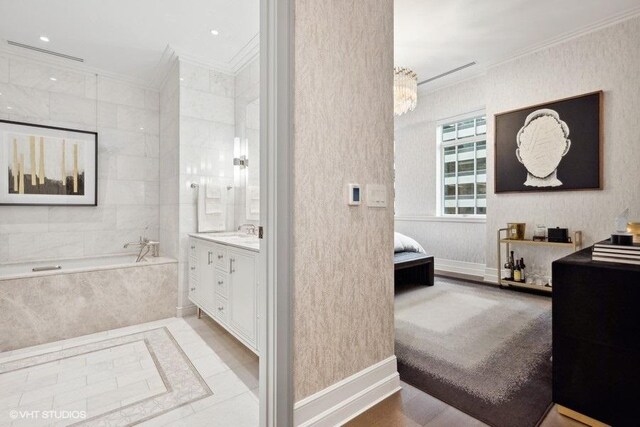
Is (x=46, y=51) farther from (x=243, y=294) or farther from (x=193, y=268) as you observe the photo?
(x=243, y=294)

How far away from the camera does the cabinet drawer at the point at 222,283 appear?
2.38 metres

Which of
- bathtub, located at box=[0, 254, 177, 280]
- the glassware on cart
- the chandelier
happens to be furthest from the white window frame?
bathtub, located at box=[0, 254, 177, 280]

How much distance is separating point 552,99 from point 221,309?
4.32 metres

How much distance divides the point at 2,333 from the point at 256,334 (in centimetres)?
216

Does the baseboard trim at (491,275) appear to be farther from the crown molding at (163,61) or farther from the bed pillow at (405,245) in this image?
the crown molding at (163,61)

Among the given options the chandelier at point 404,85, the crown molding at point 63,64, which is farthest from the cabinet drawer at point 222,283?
the crown molding at point 63,64

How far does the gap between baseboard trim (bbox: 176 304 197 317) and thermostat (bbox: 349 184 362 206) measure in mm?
2561

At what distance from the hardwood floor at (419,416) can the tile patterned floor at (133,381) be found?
63cm

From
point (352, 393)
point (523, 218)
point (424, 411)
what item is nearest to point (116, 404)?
point (352, 393)

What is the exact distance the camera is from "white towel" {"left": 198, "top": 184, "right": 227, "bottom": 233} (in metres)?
3.27

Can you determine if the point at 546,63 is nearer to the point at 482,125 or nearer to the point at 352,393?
the point at 482,125

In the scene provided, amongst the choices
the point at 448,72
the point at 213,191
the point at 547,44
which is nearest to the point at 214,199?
the point at 213,191

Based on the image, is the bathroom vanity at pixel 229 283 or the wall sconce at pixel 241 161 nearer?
the bathroom vanity at pixel 229 283

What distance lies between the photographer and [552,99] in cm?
350
